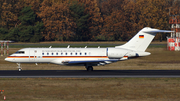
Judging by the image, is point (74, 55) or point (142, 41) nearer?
point (74, 55)

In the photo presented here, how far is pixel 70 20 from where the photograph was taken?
109125mm

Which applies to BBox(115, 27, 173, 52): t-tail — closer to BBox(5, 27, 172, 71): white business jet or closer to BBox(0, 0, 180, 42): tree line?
BBox(5, 27, 172, 71): white business jet

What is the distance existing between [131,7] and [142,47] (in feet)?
281

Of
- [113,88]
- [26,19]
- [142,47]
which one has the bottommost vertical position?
[113,88]

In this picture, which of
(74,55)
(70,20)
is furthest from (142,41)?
(70,20)

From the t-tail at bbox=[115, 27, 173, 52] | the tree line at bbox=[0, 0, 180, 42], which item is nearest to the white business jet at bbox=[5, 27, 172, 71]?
the t-tail at bbox=[115, 27, 173, 52]

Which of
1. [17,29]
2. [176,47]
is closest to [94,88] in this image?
[176,47]

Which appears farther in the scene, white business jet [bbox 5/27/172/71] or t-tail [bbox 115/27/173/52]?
t-tail [bbox 115/27/173/52]

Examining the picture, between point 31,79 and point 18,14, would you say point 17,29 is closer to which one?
point 18,14

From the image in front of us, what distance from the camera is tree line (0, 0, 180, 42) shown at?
4245 inches

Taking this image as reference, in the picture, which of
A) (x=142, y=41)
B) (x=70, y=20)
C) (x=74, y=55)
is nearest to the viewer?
(x=74, y=55)

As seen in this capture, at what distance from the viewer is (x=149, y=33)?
34.5m

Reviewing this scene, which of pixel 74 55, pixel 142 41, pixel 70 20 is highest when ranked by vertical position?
pixel 70 20

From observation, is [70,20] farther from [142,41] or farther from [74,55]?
[142,41]
